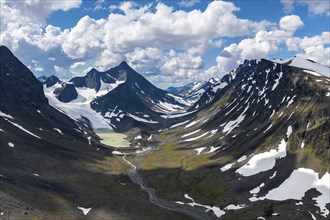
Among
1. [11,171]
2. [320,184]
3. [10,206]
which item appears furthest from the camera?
[11,171]

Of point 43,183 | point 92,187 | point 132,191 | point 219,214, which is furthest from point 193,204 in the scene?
point 43,183

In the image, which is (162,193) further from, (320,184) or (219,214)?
(320,184)

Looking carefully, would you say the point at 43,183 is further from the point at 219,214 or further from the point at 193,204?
the point at 219,214

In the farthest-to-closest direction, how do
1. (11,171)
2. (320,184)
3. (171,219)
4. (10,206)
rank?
(11,171), (320,184), (171,219), (10,206)

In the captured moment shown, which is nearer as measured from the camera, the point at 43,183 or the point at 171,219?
the point at 171,219

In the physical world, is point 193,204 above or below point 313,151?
below

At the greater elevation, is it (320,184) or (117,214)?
(320,184)

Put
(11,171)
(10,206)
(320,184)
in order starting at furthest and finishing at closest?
(11,171), (320,184), (10,206)

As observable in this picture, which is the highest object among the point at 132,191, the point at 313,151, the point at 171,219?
the point at 313,151

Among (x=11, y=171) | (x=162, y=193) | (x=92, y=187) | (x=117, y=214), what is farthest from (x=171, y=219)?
(x=11, y=171)
